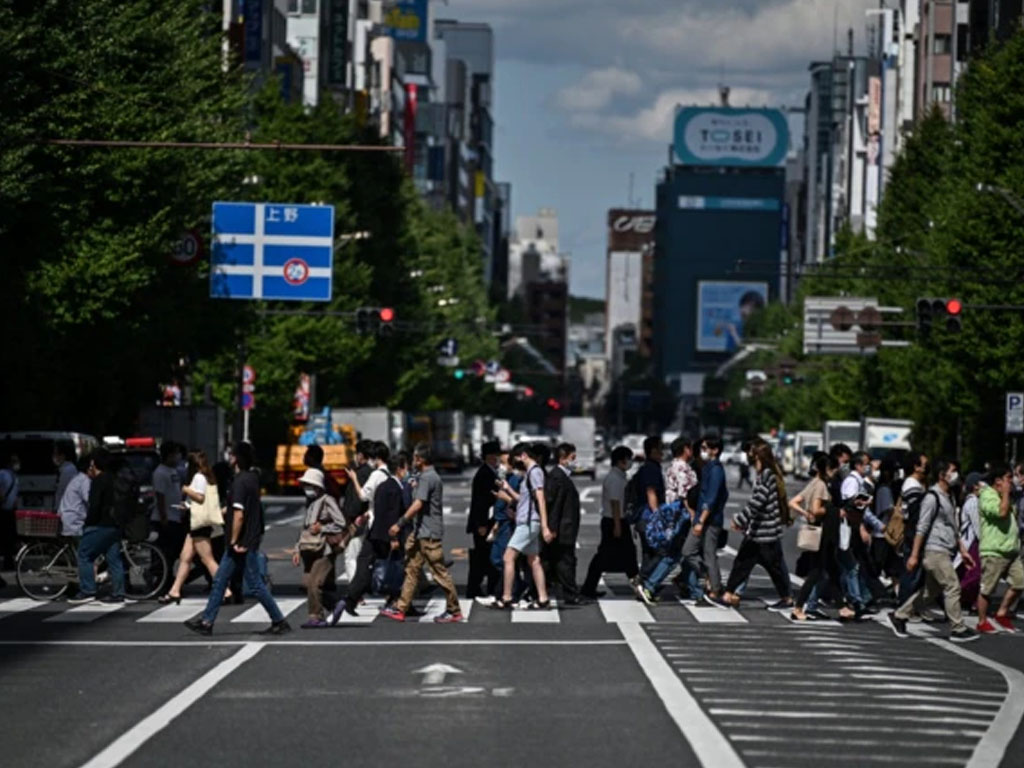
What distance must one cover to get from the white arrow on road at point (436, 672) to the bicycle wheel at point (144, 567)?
9976 millimetres

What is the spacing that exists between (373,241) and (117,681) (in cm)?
7826

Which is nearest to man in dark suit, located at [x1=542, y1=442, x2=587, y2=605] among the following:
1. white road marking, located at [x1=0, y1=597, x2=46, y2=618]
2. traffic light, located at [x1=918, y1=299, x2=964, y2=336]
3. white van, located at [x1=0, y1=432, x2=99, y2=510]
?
white road marking, located at [x1=0, y1=597, x2=46, y2=618]

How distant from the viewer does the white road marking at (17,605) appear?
28.1m

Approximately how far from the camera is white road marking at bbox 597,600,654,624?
26703 mm

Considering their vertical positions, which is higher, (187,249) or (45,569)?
(187,249)

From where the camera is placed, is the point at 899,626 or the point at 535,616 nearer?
the point at 899,626

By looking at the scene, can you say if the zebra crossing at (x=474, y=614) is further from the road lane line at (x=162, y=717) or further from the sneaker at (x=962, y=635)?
the road lane line at (x=162, y=717)

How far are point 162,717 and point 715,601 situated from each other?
46.2 ft

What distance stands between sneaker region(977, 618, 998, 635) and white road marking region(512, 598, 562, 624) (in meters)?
4.01

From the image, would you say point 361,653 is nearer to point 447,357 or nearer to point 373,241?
point 373,241

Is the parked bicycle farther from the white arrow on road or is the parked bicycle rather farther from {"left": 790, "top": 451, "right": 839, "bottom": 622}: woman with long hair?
the white arrow on road

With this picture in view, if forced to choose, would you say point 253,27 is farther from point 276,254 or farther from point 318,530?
point 318,530

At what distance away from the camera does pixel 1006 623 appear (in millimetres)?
26875

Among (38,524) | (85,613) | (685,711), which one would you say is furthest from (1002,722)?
(38,524)
